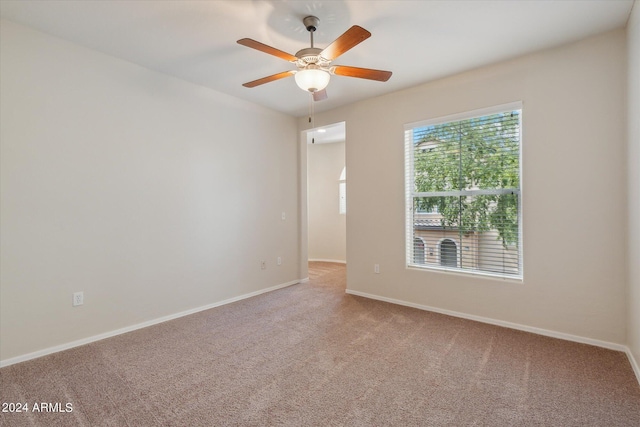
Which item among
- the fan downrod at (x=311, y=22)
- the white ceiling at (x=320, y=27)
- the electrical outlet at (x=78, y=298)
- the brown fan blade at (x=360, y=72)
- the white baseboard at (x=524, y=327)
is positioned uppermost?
the white ceiling at (x=320, y=27)

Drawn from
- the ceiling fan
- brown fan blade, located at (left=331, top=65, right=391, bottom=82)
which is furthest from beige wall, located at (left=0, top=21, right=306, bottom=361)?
brown fan blade, located at (left=331, top=65, right=391, bottom=82)

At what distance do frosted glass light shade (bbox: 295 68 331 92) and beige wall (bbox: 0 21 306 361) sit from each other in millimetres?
1888

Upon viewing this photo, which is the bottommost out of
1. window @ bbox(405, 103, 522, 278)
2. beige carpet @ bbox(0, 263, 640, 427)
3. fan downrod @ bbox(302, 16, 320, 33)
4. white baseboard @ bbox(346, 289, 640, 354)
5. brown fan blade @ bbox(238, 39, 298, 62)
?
beige carpet @ bbox(0, 263, 640, 427)

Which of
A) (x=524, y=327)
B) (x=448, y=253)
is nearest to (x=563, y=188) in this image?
(x=448, y=253)

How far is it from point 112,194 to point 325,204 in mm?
4710

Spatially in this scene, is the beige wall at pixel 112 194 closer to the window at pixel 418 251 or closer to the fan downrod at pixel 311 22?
the fan downrod at pixel 311 22

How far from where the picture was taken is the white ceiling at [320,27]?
2.20 meters

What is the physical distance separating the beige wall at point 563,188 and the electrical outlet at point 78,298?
11.7 feet

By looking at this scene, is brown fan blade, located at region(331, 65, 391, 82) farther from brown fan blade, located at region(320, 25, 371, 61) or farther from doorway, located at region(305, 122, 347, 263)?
doorway, located at region(305, 122, 347, 263)

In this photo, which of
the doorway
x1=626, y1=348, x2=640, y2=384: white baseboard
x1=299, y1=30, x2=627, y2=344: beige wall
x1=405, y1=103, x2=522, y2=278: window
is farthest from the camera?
the doorway

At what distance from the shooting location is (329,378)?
216 cm

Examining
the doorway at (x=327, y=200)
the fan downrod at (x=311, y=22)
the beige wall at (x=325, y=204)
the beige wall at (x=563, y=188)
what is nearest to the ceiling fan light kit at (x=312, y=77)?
the fan downrod at (x=311, y=22)

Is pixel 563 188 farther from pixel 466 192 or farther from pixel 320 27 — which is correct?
pixel 320 27

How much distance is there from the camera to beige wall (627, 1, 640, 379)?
211 centimetres
